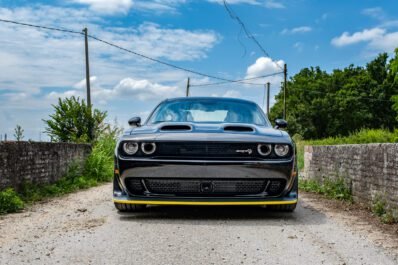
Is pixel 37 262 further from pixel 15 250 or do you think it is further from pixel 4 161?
pixel 4 161

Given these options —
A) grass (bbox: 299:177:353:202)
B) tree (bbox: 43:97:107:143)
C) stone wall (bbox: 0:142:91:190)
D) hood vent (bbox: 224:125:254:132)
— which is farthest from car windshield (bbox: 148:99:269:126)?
tree (bbox: 43:97:107:143)

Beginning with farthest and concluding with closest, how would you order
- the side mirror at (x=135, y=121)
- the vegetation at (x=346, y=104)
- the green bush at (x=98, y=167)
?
the vegetation at (x=346, y=104)
the green bush at (x=98, y=167)
the side mirror at (x=135, y=121)

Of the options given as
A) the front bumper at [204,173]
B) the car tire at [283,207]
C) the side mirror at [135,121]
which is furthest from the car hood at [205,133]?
the car tire at [283,207]

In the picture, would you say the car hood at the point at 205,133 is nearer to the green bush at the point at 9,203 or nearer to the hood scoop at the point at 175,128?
the hood scoop at the point at 175,128

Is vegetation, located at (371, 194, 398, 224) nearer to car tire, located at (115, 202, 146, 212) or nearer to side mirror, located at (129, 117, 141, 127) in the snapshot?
car tire, located at (115, 202, 146, 212)

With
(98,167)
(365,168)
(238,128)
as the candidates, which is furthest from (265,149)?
(98,167)

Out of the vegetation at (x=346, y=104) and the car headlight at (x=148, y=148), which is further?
the vegetation at (x=346, y=104)

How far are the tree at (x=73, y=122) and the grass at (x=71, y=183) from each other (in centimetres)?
334

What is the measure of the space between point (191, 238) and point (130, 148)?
1.46 m

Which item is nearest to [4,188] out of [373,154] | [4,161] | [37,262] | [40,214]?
[4,161]

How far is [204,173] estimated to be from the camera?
5.20 metres

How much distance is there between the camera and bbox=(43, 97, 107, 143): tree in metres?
19.4

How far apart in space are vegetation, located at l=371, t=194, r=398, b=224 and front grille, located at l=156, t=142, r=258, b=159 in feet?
5.85

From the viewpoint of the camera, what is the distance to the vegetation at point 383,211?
5.57 meters
